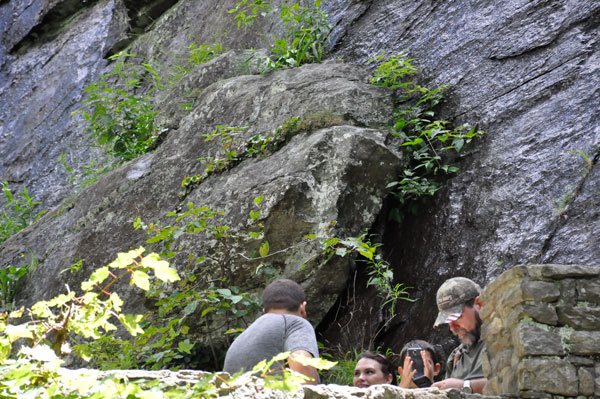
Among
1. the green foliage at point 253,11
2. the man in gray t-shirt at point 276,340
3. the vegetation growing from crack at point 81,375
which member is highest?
the vegetation growing from crack at point 81,375

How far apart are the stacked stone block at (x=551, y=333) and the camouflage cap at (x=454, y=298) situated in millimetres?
446

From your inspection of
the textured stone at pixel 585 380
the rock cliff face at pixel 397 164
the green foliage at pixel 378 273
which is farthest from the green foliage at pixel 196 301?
the textured stone at pixel 585 380

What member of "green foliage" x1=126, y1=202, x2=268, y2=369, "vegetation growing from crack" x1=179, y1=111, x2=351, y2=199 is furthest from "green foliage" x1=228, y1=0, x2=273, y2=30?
"green foliage" x1=126, y1=202, x2=268, y2=369

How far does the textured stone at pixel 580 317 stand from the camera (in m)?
3.23

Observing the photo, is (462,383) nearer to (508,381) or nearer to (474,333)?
(474,333)

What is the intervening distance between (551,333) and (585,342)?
0.15 m

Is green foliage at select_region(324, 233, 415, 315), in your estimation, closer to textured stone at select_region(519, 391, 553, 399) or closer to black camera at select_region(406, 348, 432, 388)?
black camera at select_region(406, 348, 432, 388)

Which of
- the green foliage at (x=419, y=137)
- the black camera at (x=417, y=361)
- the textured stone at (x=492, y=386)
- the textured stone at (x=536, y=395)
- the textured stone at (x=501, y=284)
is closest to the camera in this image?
the textured stone at (x=536, y=395)

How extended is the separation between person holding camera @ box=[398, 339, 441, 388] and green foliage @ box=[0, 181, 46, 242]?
6.46 metres

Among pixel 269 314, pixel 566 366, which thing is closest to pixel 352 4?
pixel 269 314

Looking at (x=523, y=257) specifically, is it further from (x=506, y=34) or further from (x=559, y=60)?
(x=506, y=34)

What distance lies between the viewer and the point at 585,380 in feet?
10.3

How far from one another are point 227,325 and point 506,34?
354cm

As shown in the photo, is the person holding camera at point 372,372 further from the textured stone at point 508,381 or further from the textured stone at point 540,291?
the textured stone at point 540,291
